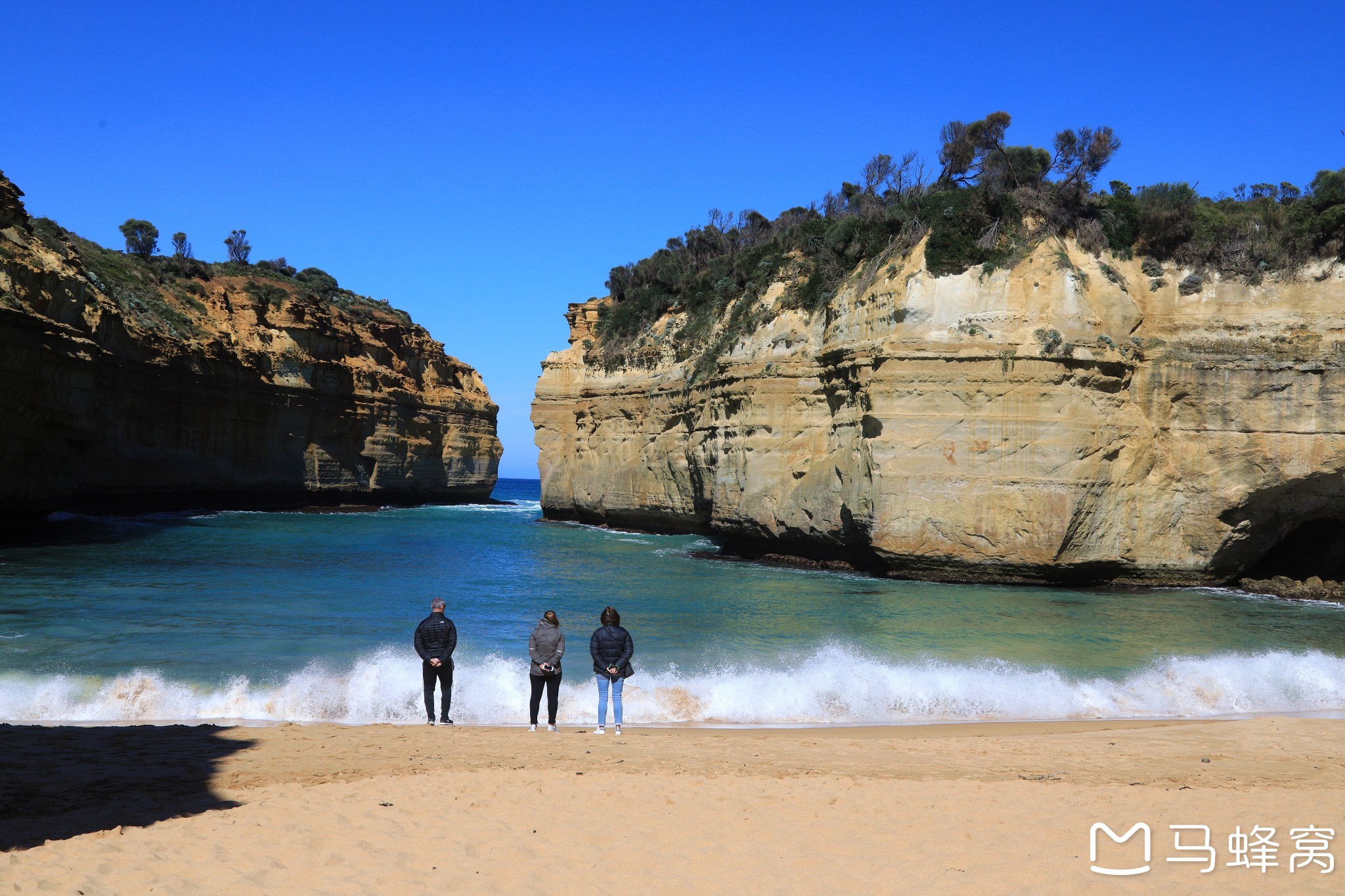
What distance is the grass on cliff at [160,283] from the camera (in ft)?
119

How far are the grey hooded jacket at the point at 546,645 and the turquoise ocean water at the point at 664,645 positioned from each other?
1.43 m

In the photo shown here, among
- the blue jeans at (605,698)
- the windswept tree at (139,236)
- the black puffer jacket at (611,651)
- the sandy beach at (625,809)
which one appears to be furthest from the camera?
the windswept tree at (139,236)

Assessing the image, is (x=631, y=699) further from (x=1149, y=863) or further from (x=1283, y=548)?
(x=1283, y=548)

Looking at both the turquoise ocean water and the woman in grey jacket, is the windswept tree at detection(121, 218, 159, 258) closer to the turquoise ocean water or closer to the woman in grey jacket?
the turquoise ocean water

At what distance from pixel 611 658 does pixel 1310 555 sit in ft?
67.6

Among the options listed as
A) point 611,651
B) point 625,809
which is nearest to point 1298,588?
point 611,651

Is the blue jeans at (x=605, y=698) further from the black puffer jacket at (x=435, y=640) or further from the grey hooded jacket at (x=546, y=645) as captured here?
the black puffer jacket at (x=435, y=640)

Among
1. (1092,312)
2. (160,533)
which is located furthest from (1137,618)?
(160,533)

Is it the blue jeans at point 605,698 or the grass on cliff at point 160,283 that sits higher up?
the grass on cliff at point 160,283

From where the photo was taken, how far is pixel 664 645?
13180 mm

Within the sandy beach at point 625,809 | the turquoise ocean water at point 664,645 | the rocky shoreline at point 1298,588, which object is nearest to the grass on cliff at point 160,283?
the turquoise ocean water at point 664,645

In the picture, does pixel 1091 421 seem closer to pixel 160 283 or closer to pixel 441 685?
pixel 441 685

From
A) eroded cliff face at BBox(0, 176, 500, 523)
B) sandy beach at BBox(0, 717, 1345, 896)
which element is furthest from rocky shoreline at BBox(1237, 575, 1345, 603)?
eroded cliff face at BBox(0, 176, 500, 523)

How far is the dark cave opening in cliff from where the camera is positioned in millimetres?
21109
